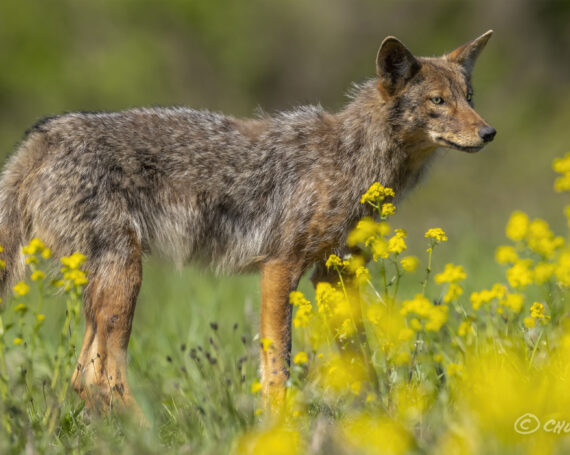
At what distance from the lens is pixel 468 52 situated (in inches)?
240

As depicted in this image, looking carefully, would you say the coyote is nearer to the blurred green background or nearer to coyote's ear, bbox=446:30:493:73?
coyote's ear, bbox=446:30:493:73

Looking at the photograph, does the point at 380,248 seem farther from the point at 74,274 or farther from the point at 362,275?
the point at 74,274

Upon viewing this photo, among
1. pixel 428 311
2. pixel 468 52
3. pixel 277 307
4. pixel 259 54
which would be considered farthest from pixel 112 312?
pixel 259 54

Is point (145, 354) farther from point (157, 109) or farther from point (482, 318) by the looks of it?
point (482, 318)

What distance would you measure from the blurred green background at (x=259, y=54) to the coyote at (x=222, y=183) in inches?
601

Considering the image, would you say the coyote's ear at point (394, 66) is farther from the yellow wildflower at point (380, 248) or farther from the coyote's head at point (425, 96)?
the yellow wildflower at point (380, 248)

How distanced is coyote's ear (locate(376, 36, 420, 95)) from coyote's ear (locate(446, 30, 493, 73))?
584 millimetres

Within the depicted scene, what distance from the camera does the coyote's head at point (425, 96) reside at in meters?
5.36

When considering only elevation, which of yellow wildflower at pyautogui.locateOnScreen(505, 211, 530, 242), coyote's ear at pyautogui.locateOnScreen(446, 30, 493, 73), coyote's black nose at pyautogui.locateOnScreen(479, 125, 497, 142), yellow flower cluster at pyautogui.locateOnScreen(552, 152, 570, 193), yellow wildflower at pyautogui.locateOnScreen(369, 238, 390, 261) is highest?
coyote's ear at pyautogui.locateOnScreen(446, 30, 493, 73)

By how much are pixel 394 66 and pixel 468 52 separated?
2.55ft

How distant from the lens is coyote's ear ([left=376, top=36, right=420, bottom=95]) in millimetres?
5590

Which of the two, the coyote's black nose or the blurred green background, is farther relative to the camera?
the blurred green background

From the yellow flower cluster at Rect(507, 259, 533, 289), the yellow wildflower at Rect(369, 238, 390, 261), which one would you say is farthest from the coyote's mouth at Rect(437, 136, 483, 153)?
the yellow flower cluster at Rect(507, 259, 533, 289)

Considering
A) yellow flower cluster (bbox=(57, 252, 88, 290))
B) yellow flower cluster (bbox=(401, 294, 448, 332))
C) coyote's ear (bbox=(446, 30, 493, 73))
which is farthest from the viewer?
coyote's ear (bbox=(446, 30, 493, 73))
